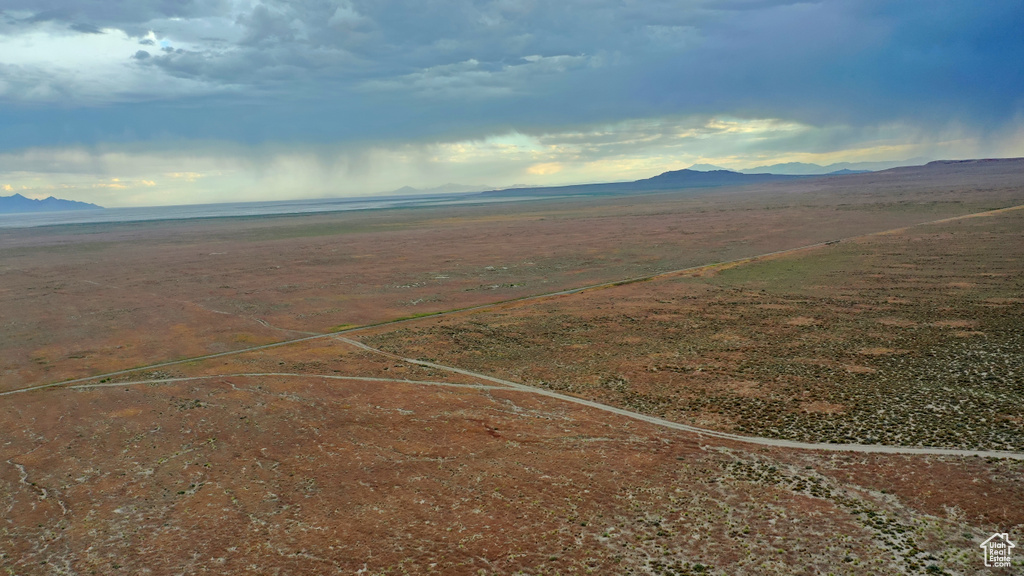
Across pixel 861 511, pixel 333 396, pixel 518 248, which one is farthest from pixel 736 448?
pixel 518 248

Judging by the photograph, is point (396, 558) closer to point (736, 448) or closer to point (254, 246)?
point (736, 448)

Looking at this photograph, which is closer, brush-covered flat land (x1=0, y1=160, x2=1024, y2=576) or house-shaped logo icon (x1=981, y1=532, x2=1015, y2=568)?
house-shaped logo icon (x1=981, y1=532, x2=1015, y2=568)

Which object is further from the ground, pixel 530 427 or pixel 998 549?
pixel 530 427

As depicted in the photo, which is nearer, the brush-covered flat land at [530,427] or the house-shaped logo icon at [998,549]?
the house-shaped logo icon at [998,549]

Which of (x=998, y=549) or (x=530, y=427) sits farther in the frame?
(x=530, y=427)
